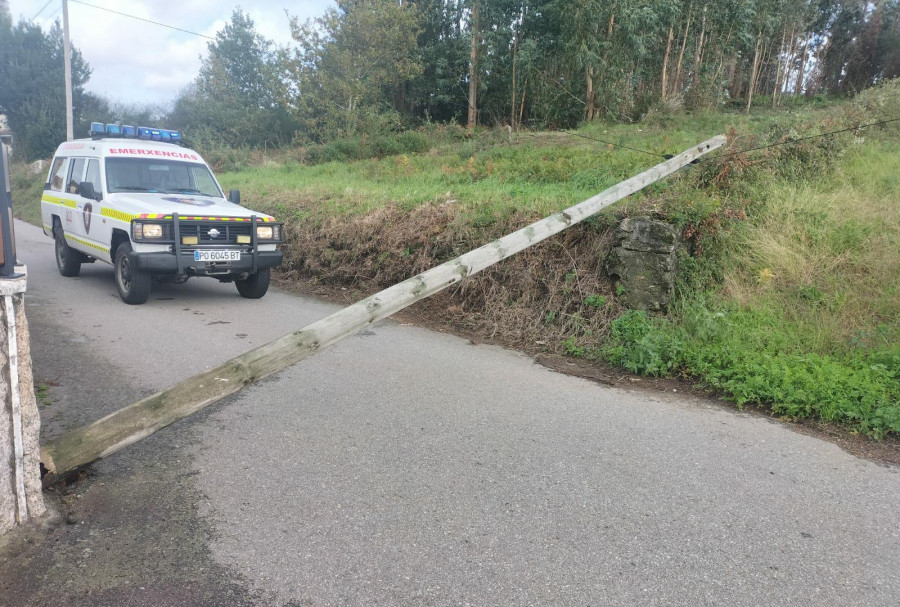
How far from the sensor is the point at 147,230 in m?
7.64

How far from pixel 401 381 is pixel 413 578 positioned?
8.92 feet

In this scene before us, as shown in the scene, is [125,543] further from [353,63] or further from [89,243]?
[353,63]

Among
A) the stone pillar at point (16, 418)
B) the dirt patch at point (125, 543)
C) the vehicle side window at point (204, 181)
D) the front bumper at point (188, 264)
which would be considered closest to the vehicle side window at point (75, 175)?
the vehicle side window at point (204, 181)

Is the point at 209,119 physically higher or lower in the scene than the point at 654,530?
higher

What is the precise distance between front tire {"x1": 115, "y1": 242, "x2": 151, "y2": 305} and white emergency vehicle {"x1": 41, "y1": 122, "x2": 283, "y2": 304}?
0.01 meters

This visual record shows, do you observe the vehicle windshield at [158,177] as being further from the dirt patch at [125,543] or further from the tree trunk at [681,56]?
the tree trunk at [681,56]

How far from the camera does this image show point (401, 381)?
5.31 meters

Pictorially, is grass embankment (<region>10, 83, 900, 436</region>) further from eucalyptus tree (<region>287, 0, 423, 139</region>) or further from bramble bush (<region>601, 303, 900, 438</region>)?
eucalyptus tree (<region>287, 0, 423, 139</region>)

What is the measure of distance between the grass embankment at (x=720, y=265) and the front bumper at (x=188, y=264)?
1595 millimetres

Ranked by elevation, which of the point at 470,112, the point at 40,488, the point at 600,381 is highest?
the point at 470,112

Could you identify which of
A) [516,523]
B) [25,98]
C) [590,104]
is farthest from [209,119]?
[516,523]

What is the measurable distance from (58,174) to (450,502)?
10402 millimetres

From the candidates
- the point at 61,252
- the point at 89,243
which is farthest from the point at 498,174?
the point at 61,252

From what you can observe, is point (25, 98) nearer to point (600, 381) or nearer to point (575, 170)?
point (575, 170)
